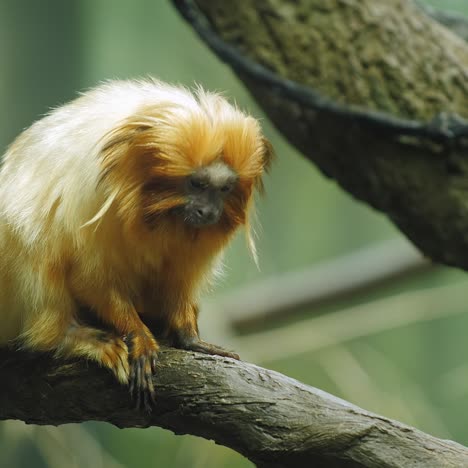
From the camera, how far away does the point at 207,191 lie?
236 cm

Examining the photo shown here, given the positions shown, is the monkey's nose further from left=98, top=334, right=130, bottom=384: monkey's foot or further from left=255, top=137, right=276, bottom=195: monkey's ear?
left=98, top=334, right=130, bottom=384: monkey's foot

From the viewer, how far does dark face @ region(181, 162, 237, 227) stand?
2344 mm

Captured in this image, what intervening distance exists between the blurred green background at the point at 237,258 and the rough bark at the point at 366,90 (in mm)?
2033

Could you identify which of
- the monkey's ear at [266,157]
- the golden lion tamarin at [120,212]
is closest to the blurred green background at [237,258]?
the monkey's ear at [266,157]

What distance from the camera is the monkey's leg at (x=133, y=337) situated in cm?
242

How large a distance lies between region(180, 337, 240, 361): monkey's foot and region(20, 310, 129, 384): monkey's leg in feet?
0.96

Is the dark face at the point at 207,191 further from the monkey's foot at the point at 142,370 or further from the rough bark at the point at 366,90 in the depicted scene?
the monkey's foot at the point at 142,370

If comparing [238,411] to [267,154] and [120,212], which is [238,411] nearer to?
[120,212]

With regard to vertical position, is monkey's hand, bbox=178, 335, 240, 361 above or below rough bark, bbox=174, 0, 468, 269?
below

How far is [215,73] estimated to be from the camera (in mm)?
5492

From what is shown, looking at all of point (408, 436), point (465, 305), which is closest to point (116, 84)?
point (408, 436)

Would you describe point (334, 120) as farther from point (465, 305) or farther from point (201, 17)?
point (465, 305)

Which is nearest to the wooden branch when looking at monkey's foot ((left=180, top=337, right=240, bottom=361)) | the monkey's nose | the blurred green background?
monkey's foot ((left=180, top=337, right=240, bottom=361))

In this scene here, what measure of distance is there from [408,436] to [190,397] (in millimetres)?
626
